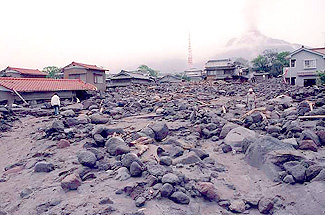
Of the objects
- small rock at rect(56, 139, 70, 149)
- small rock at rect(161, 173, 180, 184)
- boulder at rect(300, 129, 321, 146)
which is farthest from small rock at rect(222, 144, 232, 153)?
small rock at rect(56, 139, 70, 149)

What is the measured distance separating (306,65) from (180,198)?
32.7m

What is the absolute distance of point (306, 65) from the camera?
3141cm

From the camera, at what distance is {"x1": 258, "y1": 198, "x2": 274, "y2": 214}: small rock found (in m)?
4.75

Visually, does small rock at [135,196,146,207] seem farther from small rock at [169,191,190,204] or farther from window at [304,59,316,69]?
window at [304,59,316,69]

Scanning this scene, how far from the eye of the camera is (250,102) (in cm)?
1564

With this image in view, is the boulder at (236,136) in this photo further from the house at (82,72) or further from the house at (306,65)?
the house at (306,65)

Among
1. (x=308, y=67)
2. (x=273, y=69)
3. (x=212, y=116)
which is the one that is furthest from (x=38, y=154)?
(x=273, y=69)

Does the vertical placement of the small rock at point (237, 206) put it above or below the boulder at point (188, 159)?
below

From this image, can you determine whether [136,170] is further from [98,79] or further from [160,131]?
[98,79]

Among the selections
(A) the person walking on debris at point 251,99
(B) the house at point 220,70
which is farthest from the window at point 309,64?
(A) the person walking on debris at point 251,99

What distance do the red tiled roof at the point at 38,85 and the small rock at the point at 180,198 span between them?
57.9 feet

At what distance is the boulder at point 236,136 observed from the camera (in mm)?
8188

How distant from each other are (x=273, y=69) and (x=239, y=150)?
5504cm

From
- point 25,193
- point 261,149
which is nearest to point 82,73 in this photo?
point 25,193
